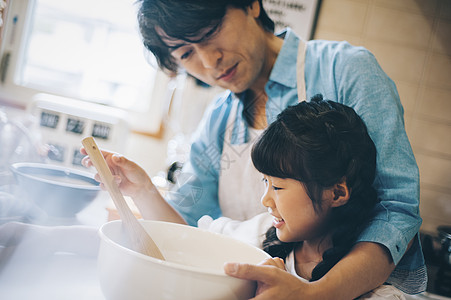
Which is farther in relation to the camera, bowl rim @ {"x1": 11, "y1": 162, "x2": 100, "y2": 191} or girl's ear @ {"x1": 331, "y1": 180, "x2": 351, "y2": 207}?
girl's ear @ {"x1": 331, "y1": 180, "x2": 351, "y2": 207}

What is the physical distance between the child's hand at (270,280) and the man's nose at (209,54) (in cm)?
34

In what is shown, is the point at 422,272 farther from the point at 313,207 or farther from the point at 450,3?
the point at 450,3

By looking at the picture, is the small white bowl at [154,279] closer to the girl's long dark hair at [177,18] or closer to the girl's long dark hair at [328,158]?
the girl's long dark hair at [328,158]

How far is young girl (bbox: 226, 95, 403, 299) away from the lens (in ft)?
1.44

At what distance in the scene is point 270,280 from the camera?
29cm

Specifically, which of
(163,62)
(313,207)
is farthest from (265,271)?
(163,62)

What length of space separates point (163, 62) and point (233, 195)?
10.2 inches

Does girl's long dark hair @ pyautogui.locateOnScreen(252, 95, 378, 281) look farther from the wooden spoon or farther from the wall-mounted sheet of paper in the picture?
the wall-mounted sheet of paper

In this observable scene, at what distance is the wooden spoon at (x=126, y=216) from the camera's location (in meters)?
0.34

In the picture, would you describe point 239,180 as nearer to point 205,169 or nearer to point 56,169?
point 205,169

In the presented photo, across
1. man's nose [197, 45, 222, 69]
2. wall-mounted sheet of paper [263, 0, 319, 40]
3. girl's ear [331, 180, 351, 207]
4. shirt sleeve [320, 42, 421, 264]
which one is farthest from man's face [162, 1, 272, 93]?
wall-mounted sheet of paper [263, 0, 319, 40]

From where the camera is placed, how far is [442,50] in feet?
1.75

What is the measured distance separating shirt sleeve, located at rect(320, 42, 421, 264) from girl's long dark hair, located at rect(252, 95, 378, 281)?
0.02m

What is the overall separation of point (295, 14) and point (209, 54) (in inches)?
34.2
